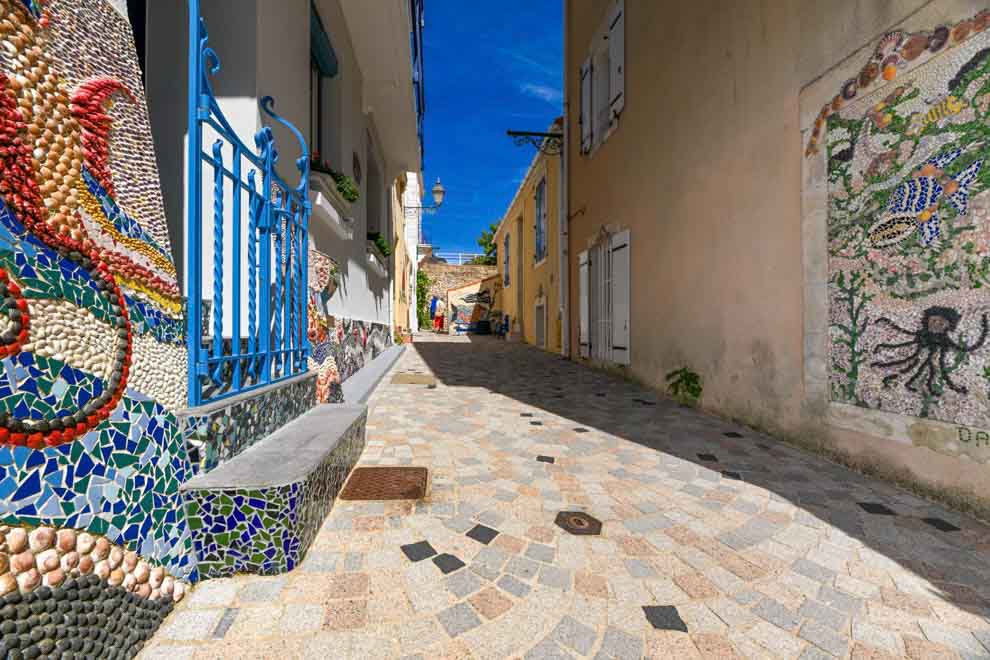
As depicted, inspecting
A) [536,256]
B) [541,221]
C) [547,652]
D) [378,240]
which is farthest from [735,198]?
[536,256]

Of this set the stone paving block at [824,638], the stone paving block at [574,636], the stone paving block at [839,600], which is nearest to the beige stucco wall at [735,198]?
the stone paving block at [839,600]

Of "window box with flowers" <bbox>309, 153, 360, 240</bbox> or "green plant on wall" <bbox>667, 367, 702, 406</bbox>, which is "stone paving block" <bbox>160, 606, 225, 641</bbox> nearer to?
"window box with flowers" <bbox>309, 153, 360, 240</bbox>

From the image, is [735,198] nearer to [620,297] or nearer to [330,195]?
[620,297]

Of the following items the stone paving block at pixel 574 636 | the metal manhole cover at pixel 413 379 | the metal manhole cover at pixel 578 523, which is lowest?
the stone paving block at pixel 574 636

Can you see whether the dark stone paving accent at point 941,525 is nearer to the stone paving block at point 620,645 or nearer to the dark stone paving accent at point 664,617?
the dark stone paving accent at point 664,617

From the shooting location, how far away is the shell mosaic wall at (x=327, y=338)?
11.7 ft

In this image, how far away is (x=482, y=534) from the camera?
1930 millimetres

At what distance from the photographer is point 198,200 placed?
165 centimetres

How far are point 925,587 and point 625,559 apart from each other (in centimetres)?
118

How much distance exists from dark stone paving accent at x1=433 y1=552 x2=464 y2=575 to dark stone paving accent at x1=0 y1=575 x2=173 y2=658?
956 mm

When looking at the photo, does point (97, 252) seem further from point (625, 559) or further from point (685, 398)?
point (685, 398)

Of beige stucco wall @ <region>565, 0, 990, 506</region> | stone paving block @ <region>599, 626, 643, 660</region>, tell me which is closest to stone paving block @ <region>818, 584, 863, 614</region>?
stone paving block @ <region>599, 626, 643, 660</region>

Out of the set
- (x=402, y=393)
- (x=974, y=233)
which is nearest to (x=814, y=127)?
(x=974, y=233)

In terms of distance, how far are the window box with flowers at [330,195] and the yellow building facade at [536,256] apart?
6514mm
